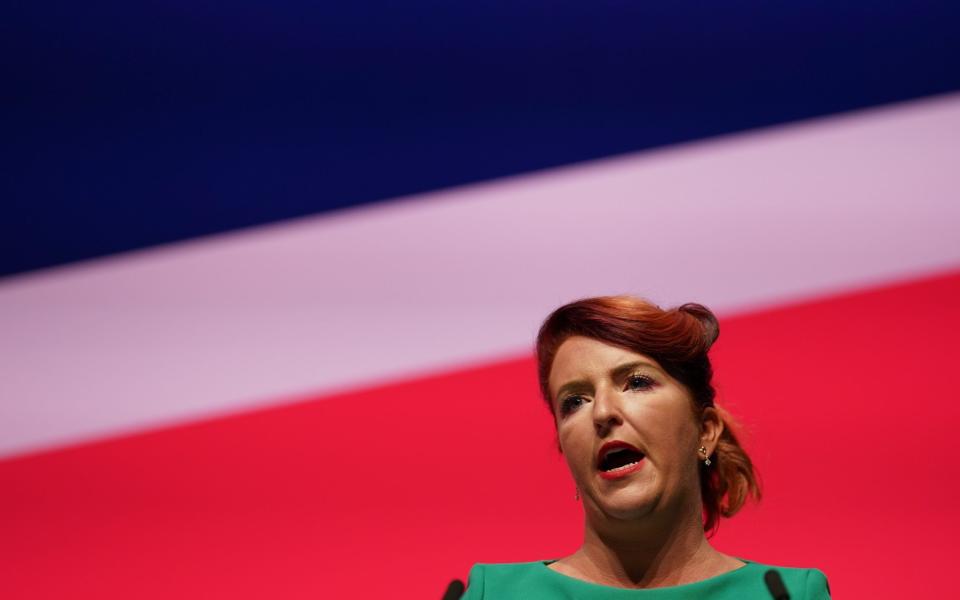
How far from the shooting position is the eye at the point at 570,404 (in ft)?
6.33

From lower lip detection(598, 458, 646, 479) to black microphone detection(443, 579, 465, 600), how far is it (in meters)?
0.31

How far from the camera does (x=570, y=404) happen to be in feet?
6.36

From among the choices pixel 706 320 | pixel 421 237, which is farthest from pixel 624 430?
pixel 421 237

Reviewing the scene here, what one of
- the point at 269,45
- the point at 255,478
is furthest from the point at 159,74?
the point at 255,478

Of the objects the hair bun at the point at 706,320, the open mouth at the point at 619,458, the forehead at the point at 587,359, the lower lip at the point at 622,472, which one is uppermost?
the hair bun at the point at 706,320

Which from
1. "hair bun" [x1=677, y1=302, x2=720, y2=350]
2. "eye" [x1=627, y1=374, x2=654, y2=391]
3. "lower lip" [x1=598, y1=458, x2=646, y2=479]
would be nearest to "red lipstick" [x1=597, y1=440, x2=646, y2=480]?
"lower lip" [x1=598, y1=458, x2=646, y2=479]

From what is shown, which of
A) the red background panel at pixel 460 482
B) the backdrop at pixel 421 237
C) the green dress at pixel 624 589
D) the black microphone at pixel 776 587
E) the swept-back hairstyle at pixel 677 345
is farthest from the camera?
the backdrop at pixel 421 237

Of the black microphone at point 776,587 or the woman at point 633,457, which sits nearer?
the black microphone at point 776,587

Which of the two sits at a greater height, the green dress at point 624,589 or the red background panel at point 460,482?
the red background panel at point 460,482

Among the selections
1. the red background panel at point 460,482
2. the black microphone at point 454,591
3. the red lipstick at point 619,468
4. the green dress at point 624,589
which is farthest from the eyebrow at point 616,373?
the red background panel at point 460,482

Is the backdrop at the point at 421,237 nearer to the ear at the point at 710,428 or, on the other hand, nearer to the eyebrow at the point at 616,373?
the ear at the point at 710,428

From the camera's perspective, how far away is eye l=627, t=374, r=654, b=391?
1.91m

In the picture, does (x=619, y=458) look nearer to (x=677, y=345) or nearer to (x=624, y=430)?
(x=624, y=430)

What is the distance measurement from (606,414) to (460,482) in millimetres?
716
